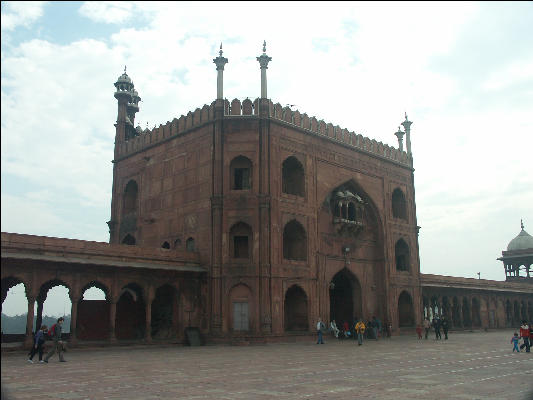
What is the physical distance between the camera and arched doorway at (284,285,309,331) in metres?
25.7

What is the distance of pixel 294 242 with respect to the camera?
26859 mm

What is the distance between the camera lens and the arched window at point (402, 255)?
33.6m

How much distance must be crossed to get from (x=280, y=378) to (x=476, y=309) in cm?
3615

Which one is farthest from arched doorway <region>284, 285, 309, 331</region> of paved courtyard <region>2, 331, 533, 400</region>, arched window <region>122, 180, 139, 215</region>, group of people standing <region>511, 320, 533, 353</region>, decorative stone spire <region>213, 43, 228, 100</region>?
arched window <region>122, 180, 139, 215</region>

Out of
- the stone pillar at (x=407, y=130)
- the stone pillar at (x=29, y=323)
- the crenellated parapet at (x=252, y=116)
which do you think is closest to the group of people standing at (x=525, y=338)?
the crenellated parapet at (x=252, y=116)

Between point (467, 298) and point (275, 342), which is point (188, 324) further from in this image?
point (467, 298)

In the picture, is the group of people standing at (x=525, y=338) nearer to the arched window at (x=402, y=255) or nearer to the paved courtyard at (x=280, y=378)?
the paved courtyard at (x=280, y=378)

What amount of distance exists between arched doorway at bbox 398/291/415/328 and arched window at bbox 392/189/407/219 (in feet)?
→ 16.7

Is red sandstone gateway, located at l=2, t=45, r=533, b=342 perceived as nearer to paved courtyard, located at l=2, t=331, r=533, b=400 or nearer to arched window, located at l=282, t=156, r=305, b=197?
arched window, located at l=282, t=156, r=305, b=197

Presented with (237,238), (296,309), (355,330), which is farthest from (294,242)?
(355,330)

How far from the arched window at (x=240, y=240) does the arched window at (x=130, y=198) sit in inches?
343

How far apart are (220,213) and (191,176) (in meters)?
3.07

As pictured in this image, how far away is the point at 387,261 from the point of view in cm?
3109

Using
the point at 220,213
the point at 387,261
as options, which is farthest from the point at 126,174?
the point at 387,261
